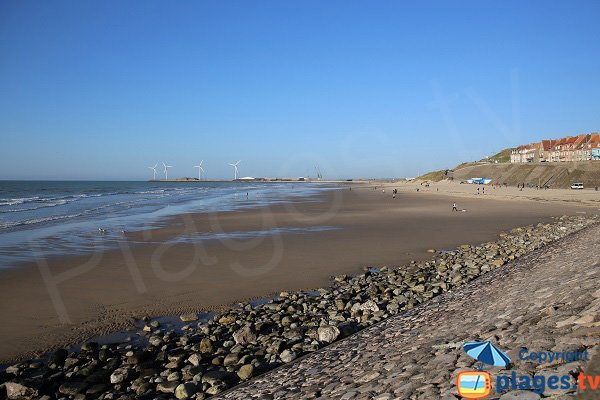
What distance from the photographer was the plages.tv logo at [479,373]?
425 cm

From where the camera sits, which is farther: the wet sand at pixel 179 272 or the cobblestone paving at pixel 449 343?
the wet sand at pixel 179 272

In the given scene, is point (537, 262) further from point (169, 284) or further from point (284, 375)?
point (169, 284)

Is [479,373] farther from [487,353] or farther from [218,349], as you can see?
[218,349]

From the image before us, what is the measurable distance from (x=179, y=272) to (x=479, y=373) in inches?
514

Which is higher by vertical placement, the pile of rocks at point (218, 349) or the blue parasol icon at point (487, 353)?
the blue parasol icon at point (487, 353)

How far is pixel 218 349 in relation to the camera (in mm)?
8438

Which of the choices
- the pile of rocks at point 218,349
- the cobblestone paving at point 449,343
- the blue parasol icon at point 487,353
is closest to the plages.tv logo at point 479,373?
the blue parasol icon at point 487,353

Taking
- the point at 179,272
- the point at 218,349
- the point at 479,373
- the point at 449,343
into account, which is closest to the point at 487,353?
the point at 479,373

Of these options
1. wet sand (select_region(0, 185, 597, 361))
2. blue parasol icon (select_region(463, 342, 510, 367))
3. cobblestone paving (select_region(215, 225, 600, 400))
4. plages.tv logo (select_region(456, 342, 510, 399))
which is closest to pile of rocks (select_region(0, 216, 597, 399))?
cobblestone paving (select_region(215, 225, 600, 400))

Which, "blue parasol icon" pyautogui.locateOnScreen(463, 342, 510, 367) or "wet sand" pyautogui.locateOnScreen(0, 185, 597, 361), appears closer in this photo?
"blue parasol icon" pyautogui.locateOnScreen(463, 342, 510, 367)

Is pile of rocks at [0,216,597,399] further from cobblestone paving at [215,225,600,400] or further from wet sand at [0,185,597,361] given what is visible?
wet sand at [0,185,597,361]

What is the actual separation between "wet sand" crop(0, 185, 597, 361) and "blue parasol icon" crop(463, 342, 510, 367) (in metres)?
8.16

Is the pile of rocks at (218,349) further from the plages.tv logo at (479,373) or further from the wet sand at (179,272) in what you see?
the plages.tv logo at (479,373)

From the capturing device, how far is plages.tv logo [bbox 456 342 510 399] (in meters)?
4.25
